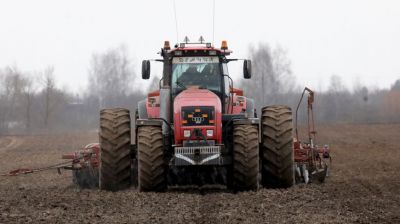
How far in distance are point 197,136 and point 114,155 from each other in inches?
63.1

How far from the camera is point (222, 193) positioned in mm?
10914

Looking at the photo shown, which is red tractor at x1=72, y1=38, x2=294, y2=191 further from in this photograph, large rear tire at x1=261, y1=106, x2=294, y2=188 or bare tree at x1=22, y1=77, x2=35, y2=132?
bare tree at x1=22, y1=77, x2=35, y2=132

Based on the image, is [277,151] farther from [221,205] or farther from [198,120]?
[221,205]

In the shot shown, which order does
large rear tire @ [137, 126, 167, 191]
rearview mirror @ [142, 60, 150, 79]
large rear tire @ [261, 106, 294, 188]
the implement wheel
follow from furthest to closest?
the implement wheel
rearview mirror @ [142, 60, 150, 79]
large rear tire @ [261, 106, 294, 188]
large rear tire @ [137, 126, 167, 191]

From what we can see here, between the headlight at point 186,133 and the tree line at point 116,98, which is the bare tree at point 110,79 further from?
the headlight at point 186,133

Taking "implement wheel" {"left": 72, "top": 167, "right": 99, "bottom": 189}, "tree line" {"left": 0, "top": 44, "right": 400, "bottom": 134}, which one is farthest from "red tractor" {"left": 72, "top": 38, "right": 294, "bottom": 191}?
"tree line" {"left": 0, "top": 44, "right": 400, "bottom": 134}

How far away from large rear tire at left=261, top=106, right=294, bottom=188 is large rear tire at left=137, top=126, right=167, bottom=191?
1889mm

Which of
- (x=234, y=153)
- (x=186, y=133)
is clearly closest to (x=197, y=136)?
(x=186, y=133)

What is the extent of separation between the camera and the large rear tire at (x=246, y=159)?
1082cm

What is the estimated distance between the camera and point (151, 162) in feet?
35.4

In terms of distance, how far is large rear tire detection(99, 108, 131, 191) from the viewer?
11.6 metres

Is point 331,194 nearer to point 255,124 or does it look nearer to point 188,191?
point 255,124

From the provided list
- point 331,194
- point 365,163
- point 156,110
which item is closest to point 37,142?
point 365,163

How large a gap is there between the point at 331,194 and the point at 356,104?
2000 inches
